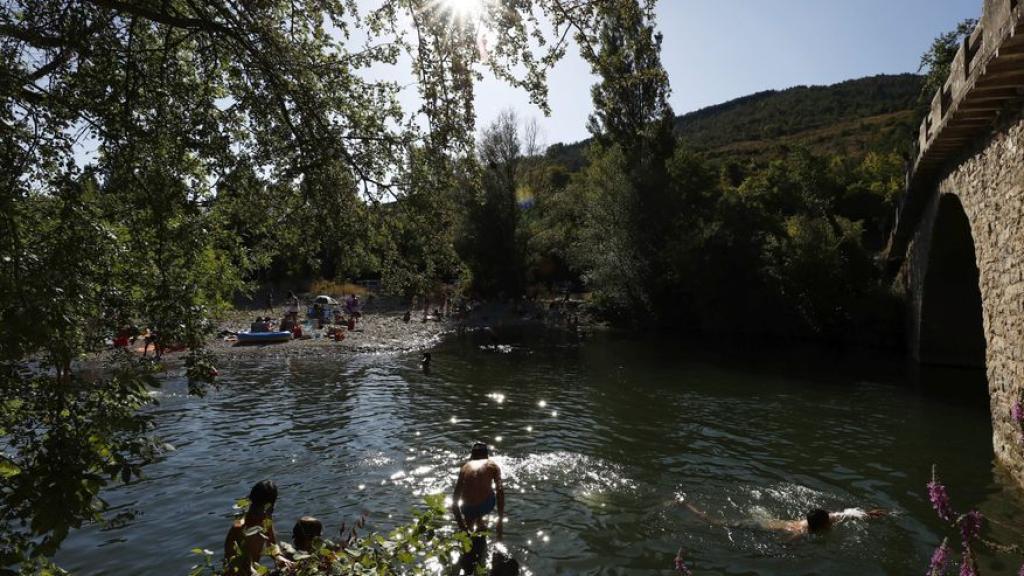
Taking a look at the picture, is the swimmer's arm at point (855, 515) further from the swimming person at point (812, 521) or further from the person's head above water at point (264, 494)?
the person's head above water at point (264, 494)

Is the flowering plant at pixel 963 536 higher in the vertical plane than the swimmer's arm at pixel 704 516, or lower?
higher

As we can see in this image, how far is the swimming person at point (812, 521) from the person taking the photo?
851 cm

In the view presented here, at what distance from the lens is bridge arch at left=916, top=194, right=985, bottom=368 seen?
18.5m

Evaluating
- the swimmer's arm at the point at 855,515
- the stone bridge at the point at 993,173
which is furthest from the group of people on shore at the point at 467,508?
the stone bridge at the point at 993,173

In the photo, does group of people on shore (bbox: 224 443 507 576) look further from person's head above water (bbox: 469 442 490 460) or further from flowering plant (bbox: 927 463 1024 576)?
flowering plant (bbox: 927 463 1024 576)

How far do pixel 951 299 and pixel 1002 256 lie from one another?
13062mm

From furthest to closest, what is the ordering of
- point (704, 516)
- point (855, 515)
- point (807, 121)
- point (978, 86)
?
point (807, 121) < point (978, 86) < point (704, 516) < point (855, 515)

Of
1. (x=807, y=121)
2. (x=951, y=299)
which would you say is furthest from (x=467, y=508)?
(x=807, y=121)

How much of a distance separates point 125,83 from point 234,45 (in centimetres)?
127

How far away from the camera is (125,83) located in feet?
18.1

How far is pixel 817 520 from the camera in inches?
333

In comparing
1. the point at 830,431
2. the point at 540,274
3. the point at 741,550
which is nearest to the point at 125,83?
the point at 741,550

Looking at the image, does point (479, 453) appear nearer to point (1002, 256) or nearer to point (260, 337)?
point (1002, 256)

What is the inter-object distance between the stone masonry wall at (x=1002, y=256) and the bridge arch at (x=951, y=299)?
6.14 metres
